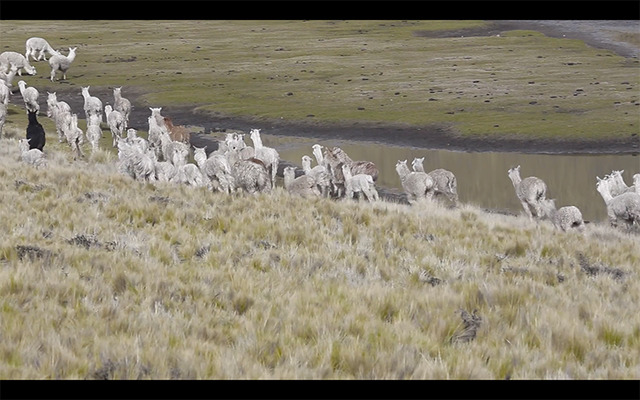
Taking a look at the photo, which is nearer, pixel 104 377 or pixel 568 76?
pixel 104 377

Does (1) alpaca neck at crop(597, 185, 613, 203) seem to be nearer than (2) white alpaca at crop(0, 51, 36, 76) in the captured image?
Yes

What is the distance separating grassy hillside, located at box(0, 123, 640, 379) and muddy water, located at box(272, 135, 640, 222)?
1581 cm

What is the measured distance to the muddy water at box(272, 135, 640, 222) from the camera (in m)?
29.8

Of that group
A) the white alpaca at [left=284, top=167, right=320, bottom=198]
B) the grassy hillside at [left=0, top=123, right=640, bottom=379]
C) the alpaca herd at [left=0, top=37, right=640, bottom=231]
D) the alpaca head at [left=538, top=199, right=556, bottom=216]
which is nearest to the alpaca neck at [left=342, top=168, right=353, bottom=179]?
the alpaca herd at [left=0, top=37, right=640, bottom=231]

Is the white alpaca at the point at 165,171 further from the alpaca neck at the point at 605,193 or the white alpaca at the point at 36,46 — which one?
the white alpaca at the point at 36,46

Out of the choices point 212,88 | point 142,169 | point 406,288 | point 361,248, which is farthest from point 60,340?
point 212,88

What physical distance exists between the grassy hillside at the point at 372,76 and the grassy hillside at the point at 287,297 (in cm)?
3218

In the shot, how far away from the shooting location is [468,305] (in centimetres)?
838

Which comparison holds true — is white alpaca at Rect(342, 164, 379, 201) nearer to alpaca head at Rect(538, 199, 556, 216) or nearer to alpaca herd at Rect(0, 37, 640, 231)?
alpaca herd at Rect(0, 37, 640, 231)

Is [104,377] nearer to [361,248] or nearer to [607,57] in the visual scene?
[361,248]

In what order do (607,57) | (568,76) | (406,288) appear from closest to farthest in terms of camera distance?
(406,288) < (568,76) < (607,57)

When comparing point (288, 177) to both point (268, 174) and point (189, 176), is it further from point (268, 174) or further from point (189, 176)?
point (189, 176)

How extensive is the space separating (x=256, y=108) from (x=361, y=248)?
138ft

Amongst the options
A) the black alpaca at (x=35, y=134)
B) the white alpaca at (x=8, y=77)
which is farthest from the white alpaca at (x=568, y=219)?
the white alpaca at (x=8, y=77)
